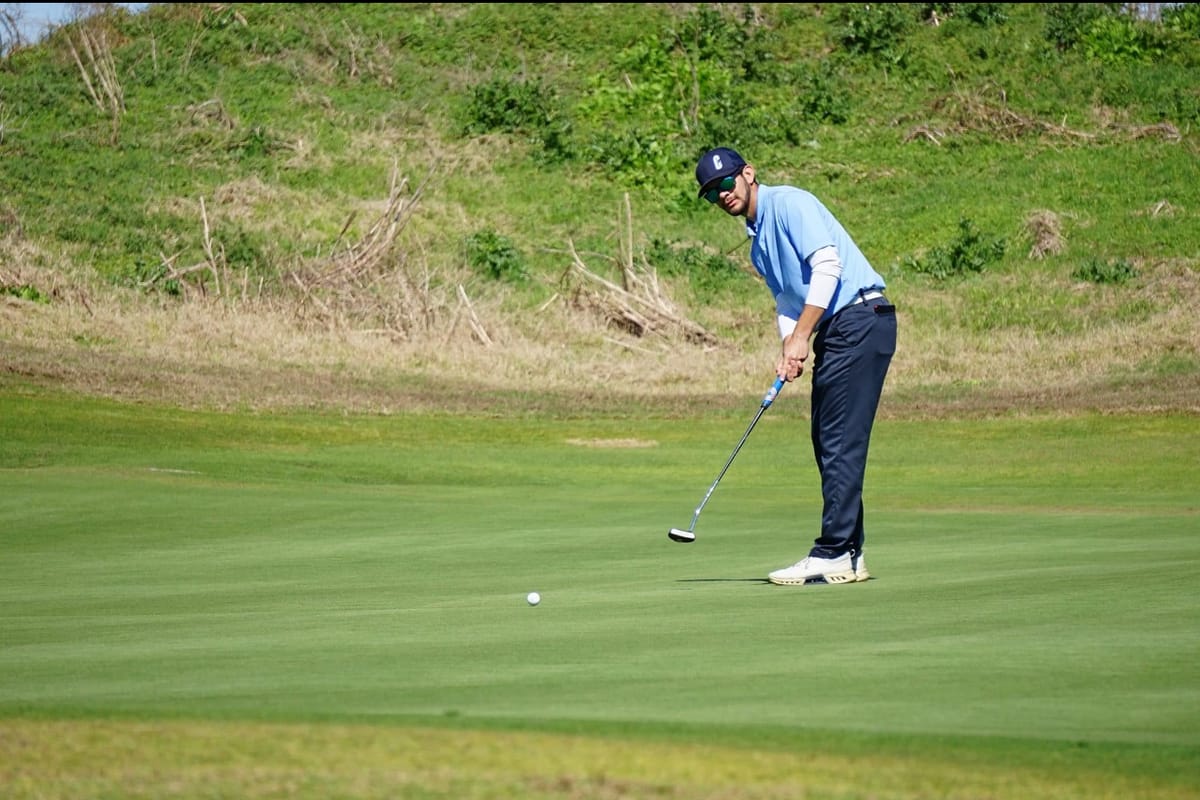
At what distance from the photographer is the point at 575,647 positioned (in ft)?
19.6

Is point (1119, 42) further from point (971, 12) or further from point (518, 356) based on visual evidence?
point (518, 356)

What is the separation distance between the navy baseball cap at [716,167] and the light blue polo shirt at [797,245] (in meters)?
0.20

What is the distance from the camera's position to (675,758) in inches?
156

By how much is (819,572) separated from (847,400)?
88 cm

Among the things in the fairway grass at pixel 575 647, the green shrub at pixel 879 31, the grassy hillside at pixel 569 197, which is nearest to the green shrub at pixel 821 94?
the grassy hillside at pixel 569 197

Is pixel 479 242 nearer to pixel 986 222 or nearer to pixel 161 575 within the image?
pixel 986 222

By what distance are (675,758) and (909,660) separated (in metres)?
1.64

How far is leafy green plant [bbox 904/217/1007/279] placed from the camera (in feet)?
120

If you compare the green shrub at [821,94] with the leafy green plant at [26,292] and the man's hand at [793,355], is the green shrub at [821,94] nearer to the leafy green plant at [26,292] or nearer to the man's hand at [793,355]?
the leafy green plant at [26,292]

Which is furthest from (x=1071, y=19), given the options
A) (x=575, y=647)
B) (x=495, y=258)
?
(x=575, y=647)

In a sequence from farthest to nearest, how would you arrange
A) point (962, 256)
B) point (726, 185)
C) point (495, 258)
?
point (495, 258) < point (962, 256) < point (726, 185)

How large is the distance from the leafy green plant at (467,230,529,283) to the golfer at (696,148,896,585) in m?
28.1

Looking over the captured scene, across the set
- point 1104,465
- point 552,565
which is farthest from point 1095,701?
point 1104,465

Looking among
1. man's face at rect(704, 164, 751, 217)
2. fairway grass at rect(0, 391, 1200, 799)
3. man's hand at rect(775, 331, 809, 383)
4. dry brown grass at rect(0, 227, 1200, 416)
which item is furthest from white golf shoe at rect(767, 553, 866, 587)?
dry brown grass at rect(0, 227, 1200, 416)
